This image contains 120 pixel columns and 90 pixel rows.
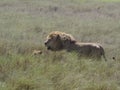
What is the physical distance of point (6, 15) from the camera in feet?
65.9

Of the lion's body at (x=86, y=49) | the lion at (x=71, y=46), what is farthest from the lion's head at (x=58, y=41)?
the lion's body at (x=86, y=49)

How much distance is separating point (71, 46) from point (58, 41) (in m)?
0.42

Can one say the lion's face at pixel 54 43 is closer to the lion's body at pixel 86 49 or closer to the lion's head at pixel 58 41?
the lion's head at pixel 58 41

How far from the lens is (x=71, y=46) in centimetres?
1064

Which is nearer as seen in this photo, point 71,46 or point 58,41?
point 71,46

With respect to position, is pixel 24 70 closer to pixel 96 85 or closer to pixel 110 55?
pixel 96 85

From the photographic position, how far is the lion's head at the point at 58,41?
10.8 metres

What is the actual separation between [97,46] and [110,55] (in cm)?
73

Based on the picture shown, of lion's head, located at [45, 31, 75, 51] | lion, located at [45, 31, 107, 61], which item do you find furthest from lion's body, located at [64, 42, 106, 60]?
lion's head, located at [45, 31, 75, 51]

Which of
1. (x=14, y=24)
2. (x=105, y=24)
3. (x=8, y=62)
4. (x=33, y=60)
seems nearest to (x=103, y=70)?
(x=33, y=60)

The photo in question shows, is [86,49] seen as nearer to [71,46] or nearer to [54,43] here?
[71,46]

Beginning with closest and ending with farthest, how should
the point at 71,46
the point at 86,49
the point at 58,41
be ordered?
the point at 86,49 < the point at 71,46 < the point at 58,41

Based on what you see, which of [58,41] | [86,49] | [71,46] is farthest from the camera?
[58,41]

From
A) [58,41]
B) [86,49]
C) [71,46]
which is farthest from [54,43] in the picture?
[86,49]
